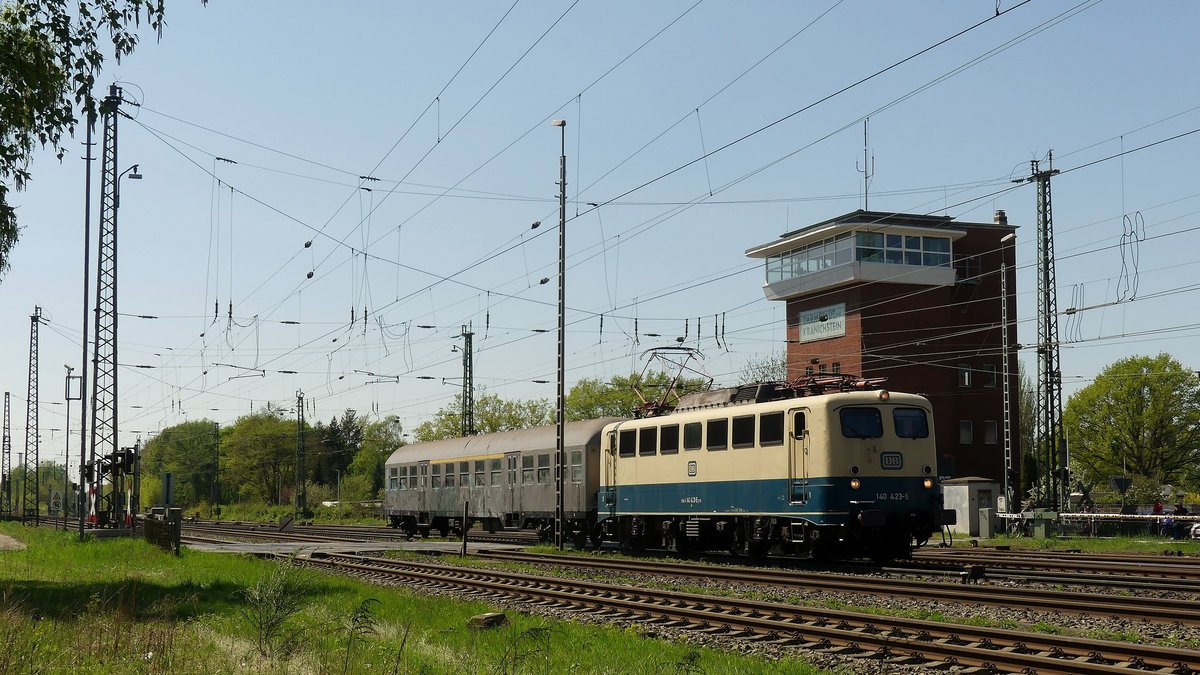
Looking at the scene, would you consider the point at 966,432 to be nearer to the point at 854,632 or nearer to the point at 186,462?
the point at 854,632

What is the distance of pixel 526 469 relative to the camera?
36.0 m

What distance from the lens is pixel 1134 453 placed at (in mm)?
80625

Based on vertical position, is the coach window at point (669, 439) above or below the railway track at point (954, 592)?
above

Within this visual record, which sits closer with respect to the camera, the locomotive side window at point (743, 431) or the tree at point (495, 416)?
the locomotive side window at point (743, 431)

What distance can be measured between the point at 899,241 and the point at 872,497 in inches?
1681

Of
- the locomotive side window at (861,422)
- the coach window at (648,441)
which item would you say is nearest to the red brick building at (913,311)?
the coach window at (648,441)

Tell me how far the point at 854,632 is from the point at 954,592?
15.7 feet

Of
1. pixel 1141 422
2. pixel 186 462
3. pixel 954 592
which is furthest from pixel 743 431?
pixel 186 462

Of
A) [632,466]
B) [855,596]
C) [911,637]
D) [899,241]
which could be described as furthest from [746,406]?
[899,241]

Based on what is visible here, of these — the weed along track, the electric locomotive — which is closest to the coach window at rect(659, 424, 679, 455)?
the electric locomotive

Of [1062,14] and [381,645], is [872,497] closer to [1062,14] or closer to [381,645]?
[1062,14]

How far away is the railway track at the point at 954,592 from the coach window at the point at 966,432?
4445 cm

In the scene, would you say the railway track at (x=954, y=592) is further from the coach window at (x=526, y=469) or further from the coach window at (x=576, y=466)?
→ the coach window at (x=526, y=469)

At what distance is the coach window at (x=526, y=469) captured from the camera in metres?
35.8
